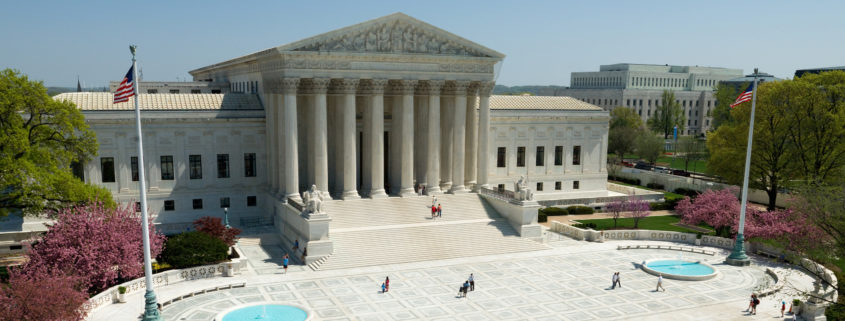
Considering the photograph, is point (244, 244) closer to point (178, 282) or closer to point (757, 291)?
point (178, 282)

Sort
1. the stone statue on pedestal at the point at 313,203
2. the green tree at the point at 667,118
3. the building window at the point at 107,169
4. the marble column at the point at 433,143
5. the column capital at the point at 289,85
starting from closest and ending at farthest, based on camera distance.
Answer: the stone statue on pedestal at the point at 313,203, the column capital at the point at 289,85, the building window at the point at 107,169, the marble column at the point at 433,143, the green tree at the point at 667,118

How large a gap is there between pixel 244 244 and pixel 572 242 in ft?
89.5

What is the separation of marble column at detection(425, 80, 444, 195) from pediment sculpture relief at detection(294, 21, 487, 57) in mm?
3604

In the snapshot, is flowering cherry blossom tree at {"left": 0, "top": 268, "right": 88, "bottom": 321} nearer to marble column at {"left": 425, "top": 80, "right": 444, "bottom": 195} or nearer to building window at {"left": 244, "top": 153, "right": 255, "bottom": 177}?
building window at {"left": 244, "top": 153, "right": 255, "bottom": 177}

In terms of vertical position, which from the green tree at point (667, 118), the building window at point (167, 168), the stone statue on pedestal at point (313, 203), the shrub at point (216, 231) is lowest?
the shrub at point (216, 231)

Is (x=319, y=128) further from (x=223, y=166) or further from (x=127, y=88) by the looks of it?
(x=127, y=88)

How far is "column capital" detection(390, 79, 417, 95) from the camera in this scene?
5663 centimetres

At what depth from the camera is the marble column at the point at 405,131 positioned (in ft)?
188

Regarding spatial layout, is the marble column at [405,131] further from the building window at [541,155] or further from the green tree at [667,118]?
the green tree at [667,118]

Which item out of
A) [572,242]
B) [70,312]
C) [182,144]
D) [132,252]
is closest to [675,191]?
[572,242]

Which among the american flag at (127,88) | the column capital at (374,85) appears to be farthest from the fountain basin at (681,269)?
the american flag at (127,88)

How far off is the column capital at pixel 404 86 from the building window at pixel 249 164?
48.6 ft

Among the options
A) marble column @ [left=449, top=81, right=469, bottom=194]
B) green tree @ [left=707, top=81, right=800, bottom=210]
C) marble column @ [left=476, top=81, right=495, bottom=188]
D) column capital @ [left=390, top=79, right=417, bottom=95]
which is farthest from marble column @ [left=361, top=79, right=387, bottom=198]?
green tree @ [left=707, top=81, right=800, bottom=210]

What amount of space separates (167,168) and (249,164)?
7.13 meters
